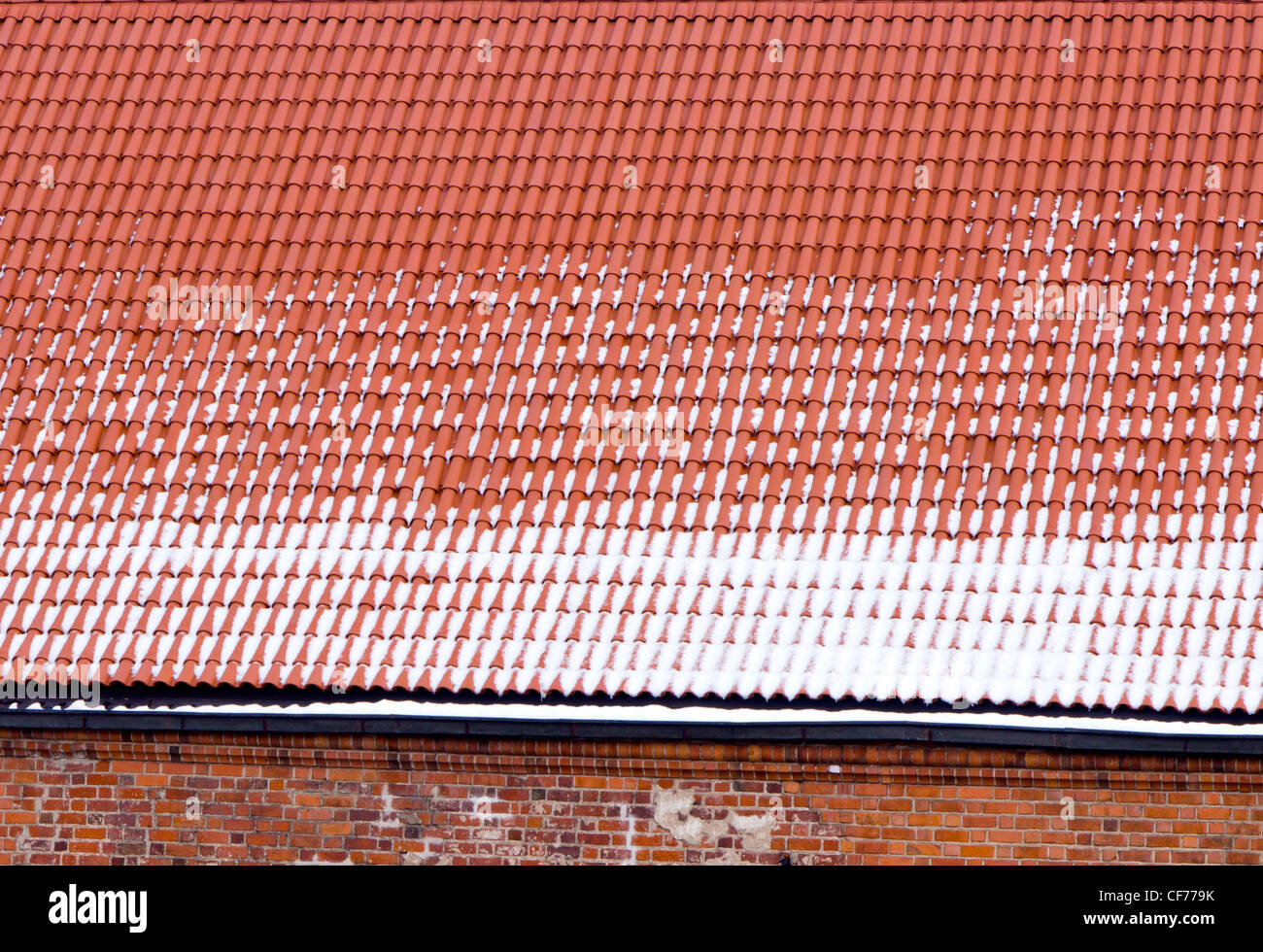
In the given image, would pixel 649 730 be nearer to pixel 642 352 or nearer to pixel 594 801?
pixel 594 801

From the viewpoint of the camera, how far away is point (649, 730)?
707 centimetres

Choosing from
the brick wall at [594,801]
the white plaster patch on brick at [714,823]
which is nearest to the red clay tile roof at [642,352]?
the brick wall at [594,801]

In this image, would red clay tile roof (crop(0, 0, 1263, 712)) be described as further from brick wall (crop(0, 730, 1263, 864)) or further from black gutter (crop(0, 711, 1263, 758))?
brick wall (crop(0, 730, 1263, 864))

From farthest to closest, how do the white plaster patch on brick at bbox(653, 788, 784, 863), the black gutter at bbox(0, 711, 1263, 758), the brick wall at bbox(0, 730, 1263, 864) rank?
the white plaster patch on brick at bbox(653, 788, 784, 863) < the brick wall at bbox(0, 730, 1263, 864) < the black gutter at bbox(0, 711, 1263, 758)

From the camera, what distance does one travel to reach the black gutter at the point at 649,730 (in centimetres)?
679

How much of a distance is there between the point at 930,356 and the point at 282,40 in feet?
16.3

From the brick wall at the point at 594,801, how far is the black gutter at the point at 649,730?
0.38ft

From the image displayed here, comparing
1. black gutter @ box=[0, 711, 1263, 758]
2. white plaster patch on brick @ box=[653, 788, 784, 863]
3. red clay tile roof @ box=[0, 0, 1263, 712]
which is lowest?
white plaster patch on brick @ box=[653, 788, 784, 863]

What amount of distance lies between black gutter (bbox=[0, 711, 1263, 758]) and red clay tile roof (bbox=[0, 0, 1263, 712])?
16 centimetres

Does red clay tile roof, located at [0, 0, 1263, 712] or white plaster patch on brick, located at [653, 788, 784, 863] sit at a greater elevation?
red clay tile roof, located at [0, 0, 1263, 712]

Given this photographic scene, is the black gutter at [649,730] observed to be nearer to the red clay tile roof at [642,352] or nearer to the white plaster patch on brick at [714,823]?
the red clay tile roof at [642,352]

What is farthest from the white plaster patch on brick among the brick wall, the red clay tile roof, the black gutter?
the red clay tile roof

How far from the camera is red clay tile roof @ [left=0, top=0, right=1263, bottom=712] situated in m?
7.29

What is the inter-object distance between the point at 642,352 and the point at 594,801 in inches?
94.1
